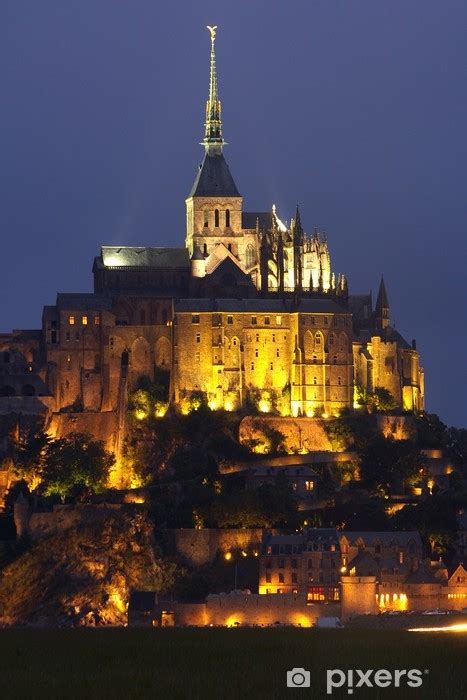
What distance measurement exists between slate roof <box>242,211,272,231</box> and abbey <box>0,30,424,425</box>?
9.56 feet

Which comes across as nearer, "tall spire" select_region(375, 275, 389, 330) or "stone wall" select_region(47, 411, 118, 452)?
"stone wall" select_region(47, 411, 118, 452)

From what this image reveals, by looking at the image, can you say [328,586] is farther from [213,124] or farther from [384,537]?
[213,124]

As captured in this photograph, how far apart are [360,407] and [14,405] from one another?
867 inches

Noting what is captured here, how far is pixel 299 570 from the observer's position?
118438mm

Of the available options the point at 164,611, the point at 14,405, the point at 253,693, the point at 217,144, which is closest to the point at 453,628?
the point at 164,611

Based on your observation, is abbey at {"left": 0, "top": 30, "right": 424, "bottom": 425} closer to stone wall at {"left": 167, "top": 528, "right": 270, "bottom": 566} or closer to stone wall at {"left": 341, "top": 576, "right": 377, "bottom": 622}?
stone wall at {"left": 167, "top": 528, "right": 270, "bottom": 566}

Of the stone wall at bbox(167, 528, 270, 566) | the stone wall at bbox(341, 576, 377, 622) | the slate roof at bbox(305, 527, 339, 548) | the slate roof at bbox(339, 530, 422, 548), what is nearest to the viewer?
the stone wall at bbox(341, 576, 377, 622)

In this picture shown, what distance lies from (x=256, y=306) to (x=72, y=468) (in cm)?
1763

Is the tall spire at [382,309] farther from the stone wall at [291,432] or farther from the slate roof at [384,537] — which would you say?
the slate roof at [384,537]

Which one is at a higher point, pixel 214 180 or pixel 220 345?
pixel 214 180

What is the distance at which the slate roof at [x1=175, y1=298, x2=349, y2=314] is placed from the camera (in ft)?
468

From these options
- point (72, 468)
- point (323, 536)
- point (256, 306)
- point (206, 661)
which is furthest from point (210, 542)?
point (206, 661)

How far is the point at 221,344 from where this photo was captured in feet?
464

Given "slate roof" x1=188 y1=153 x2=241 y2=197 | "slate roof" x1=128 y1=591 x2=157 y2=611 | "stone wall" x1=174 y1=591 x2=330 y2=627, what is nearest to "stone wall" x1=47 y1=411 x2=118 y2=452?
"slate roof" x1=188 y1=153 x2=241 y2=197
